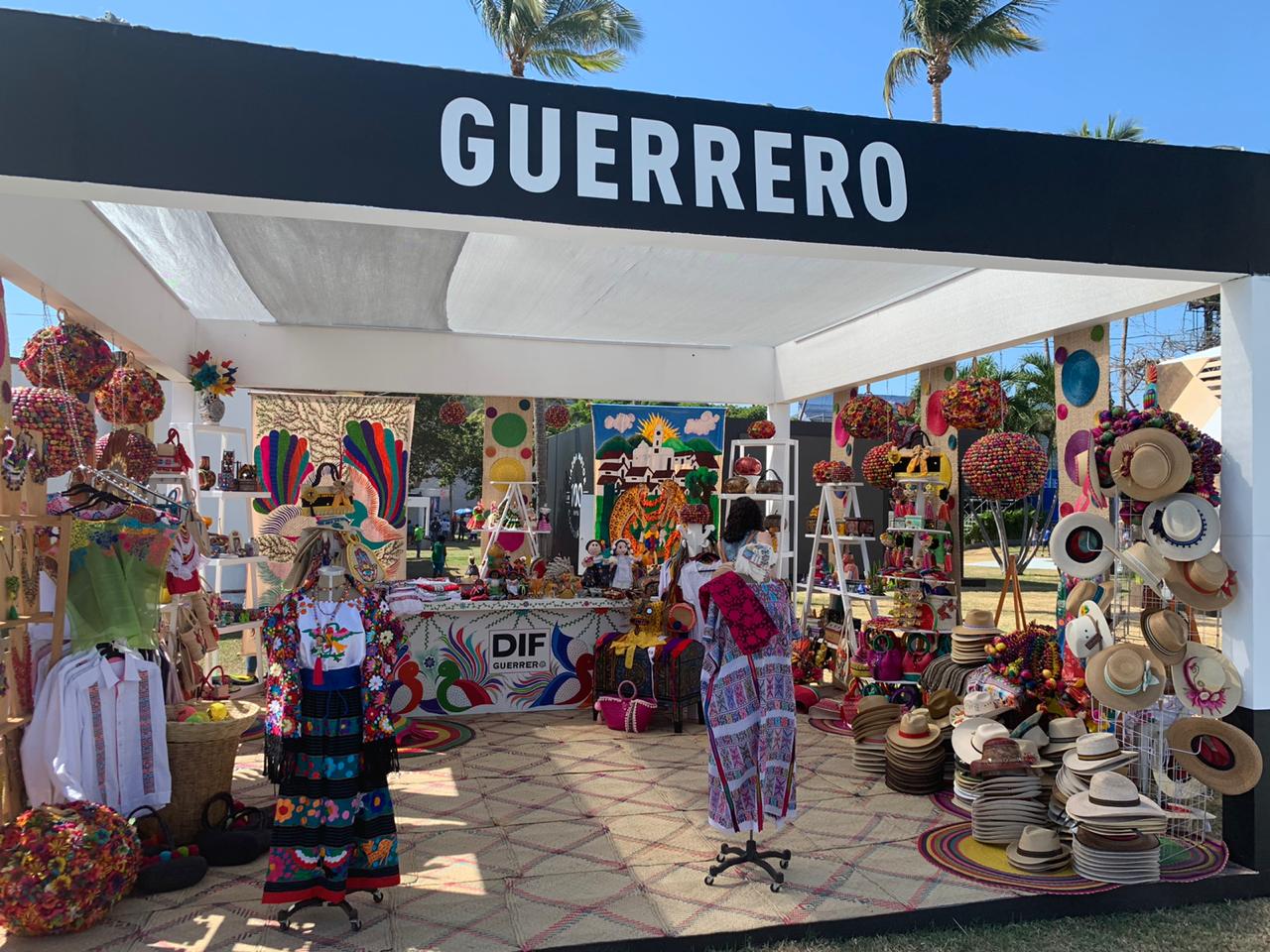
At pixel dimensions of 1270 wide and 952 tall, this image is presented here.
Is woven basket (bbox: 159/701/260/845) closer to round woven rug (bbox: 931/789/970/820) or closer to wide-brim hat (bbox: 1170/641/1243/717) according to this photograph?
round woven rug (bbox: 931/789/970/820)

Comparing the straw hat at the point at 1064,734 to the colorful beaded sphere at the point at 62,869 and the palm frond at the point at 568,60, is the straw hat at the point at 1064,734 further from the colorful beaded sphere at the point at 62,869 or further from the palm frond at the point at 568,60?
the palm frond at the point at 568,60

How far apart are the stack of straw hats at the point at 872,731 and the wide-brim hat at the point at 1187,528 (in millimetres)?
2141

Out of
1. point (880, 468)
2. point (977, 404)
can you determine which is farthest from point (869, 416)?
point (977, 404)

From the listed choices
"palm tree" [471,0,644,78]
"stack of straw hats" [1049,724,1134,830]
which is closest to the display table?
"stack of straw hats" [1049,724,1134,830]

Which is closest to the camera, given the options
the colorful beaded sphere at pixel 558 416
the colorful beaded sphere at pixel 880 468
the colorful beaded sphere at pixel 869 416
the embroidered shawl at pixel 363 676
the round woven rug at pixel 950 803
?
the embroidered shawl at pixel 363 676

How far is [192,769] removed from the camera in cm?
445

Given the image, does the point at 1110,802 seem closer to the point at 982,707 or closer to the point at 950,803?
the point at 982,707

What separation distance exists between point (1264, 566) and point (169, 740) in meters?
4.99

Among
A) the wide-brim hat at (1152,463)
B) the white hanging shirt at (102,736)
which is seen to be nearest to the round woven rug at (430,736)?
the white hanging shirt at (102,736)

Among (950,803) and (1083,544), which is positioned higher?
(1083,544)

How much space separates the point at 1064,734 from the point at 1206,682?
737 mm

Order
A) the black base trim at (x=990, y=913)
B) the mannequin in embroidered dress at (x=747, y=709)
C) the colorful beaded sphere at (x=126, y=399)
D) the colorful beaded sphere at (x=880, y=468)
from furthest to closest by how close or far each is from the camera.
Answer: the colorful beaded sphere at (x=880, y=468) → the colorful beaded sphere at (x=126, y=399) → the mannequin in embroidered dress at (x=747, y=709) → the black base trim at (x=990, y=913)

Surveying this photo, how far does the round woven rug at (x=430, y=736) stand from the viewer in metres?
6.27

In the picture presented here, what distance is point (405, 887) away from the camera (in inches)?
159
